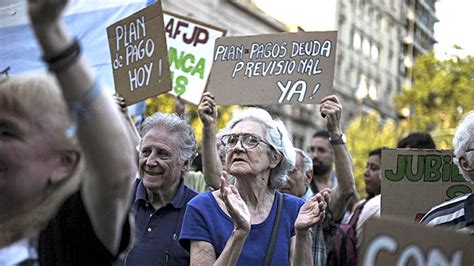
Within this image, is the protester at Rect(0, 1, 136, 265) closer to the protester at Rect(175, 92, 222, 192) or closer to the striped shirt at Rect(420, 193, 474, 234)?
the striped shirt at Rect(420, 193, 474, 234)

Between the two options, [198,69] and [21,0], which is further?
[198,69]

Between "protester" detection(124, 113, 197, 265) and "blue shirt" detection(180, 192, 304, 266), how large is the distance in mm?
230

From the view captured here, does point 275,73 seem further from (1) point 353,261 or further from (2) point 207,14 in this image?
(2) point 207,14

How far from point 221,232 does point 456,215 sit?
3.30 feet

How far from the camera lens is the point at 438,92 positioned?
127ft

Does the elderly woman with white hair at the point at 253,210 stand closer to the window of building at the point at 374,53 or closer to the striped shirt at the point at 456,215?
the striped shirt at the point at 456,215

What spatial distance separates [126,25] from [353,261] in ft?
7.08

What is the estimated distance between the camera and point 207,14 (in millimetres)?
41000

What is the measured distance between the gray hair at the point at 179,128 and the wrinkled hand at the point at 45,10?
2.76 metres

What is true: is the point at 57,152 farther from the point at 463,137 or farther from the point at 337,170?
the point at 337,170

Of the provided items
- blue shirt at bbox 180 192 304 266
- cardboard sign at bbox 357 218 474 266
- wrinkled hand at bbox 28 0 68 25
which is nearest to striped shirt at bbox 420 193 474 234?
blue shirt at bbox 180 192 304 266

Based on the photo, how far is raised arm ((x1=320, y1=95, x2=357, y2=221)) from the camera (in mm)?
5016

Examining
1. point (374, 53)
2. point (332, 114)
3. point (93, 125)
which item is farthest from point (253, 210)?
point (374, 53)

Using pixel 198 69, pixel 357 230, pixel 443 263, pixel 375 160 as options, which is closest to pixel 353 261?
pixel 357 230
